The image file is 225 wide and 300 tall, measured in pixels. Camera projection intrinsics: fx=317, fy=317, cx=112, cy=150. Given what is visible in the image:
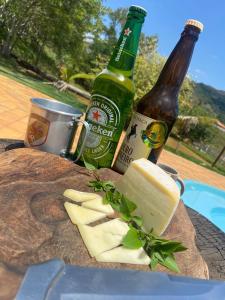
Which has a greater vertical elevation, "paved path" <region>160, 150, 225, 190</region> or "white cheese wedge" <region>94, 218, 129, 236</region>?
"white cheese wedge" <region>94, 218, 129, 236</region>

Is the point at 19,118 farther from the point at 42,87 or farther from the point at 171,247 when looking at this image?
the point at 171,247

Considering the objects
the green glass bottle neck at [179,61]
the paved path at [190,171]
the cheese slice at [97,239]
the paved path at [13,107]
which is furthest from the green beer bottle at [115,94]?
the paved path at [190,171]

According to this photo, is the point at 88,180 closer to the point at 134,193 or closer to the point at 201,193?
the point at 134,193

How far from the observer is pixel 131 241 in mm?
735

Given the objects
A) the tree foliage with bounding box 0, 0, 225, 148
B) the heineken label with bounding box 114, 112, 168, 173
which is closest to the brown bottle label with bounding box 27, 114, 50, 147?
the heineken label with bounding box 114, 112, 168, 173

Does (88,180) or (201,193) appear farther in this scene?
(201,193)

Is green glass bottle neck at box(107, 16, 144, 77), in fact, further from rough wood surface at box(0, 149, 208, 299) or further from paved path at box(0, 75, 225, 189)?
paved path at box(0, 75, 225, 189)

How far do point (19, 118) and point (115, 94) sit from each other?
2953mm

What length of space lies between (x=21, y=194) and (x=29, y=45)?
1383 cm

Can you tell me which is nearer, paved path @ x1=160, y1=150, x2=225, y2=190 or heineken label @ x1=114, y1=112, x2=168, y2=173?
heineken label @ x1=114, y1=112, x2=168, y2=173

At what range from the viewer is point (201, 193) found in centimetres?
505

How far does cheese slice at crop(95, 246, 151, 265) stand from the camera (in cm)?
71

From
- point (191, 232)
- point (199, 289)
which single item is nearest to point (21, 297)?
point (199, 289)

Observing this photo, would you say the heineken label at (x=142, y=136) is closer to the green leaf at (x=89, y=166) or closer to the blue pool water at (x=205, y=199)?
the green leaf at (x=89, y=166)
